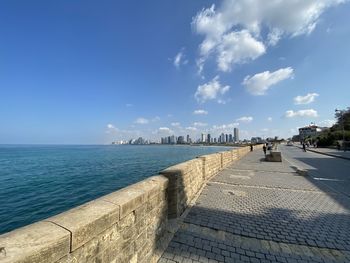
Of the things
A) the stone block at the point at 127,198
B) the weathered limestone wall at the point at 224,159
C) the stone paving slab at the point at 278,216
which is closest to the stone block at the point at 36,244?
the stone block at the point at 127,198

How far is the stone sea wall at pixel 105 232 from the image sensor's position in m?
1.58

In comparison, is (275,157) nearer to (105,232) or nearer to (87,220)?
(105,232)

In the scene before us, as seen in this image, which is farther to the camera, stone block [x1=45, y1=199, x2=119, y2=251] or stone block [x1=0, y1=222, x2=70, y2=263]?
stone block [x1=45, y1=199, x2=119, y2=251]

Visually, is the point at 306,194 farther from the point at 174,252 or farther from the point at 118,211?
the point at 118,211

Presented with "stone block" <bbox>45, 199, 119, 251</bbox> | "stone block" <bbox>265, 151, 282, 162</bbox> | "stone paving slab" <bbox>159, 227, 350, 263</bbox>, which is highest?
"stone block" <bbox>45, 199, 119, 251</bbox>

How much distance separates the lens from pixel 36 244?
156 cm

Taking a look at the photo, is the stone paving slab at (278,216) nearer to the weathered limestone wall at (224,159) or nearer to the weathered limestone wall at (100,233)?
the weathered limestone wall at (100,233)

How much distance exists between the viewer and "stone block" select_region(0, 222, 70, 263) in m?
1.44

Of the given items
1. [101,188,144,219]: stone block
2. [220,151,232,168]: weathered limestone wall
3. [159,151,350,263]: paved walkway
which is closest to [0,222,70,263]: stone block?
[101,188,144,219]: stone block

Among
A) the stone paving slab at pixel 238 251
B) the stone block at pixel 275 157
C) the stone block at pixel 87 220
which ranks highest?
the stone block at pixel 87 220

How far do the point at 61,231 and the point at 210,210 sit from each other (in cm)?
479

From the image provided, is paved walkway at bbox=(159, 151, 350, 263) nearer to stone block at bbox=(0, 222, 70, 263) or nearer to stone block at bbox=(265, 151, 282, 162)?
stone block at bbox=(0, 222, 70, 263)

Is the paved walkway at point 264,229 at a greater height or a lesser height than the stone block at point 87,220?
lesser

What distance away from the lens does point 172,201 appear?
481cm
